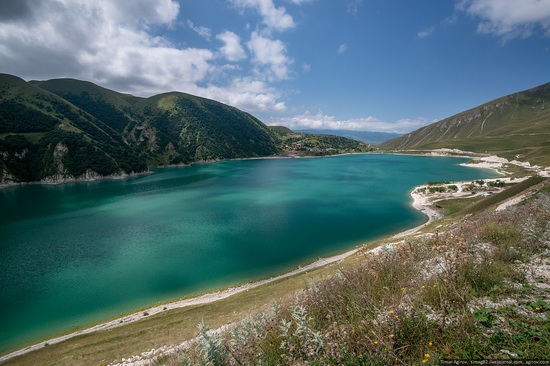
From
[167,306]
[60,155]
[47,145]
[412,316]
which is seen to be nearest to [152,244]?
[167,306]

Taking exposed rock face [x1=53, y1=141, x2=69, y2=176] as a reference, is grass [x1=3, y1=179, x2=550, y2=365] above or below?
below

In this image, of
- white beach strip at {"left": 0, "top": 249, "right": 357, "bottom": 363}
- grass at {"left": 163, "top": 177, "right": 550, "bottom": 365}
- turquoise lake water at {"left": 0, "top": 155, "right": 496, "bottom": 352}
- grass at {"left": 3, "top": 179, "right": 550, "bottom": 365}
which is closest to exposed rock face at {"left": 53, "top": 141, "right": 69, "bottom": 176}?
turquoise lake water at {"left": 0, "top": 155, "right": 496, "bottom": 352}

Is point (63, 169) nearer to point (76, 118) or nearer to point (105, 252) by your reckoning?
point (76, 118)

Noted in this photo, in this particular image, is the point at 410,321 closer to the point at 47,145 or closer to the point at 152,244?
the point at 152,244

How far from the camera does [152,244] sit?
143 ft

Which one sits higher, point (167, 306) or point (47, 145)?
point (47, 145)

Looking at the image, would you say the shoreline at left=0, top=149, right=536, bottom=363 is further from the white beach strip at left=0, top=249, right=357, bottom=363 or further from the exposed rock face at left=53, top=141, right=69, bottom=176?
the exposed rock face at left=53, top=141, right=69, bottom=176

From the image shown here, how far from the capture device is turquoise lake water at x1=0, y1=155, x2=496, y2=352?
92.4 ft

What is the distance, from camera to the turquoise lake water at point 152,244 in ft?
92.4

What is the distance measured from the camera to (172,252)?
39.6 meters

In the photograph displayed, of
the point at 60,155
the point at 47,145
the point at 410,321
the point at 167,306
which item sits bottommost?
the point at 167,306

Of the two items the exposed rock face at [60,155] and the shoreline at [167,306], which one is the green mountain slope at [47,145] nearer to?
the exposed rock face at [60,155]

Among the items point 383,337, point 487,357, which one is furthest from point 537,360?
point 383,337

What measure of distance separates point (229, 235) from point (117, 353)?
29.7 metres
